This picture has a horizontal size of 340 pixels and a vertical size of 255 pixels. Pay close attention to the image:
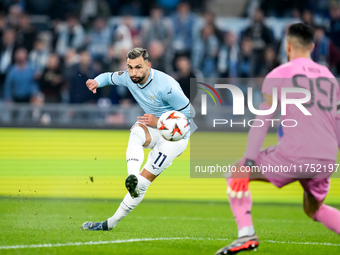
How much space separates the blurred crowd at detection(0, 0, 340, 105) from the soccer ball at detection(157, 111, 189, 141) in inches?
223

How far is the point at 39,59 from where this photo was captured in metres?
17.3

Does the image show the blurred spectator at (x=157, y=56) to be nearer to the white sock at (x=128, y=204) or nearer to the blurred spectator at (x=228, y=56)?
the blurred spectator at (x=228, y=56)

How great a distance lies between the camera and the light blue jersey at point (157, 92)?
928cm

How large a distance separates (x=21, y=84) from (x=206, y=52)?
4.77 meters

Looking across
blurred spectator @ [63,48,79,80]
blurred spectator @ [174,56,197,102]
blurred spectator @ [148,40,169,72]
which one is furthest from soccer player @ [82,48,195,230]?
blurred spectator @ [63,48,79,80]

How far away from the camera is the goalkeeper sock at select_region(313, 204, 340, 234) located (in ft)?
22.8

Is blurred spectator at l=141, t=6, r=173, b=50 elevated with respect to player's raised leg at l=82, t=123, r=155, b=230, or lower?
elevated

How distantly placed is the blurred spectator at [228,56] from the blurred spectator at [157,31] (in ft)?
4.74

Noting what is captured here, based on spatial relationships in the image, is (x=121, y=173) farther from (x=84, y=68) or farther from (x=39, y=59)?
(x=39, y=59)

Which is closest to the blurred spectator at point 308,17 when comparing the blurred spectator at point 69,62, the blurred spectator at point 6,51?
the blurred spectator at point 69,62

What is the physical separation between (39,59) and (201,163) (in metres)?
5.51

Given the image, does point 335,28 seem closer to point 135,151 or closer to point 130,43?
point 130,43

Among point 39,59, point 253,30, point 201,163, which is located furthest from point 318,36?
point 39,59

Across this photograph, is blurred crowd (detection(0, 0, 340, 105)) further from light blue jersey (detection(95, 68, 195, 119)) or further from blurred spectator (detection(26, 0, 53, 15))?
light blue jersey (detection(95, 68, 195, 119))
